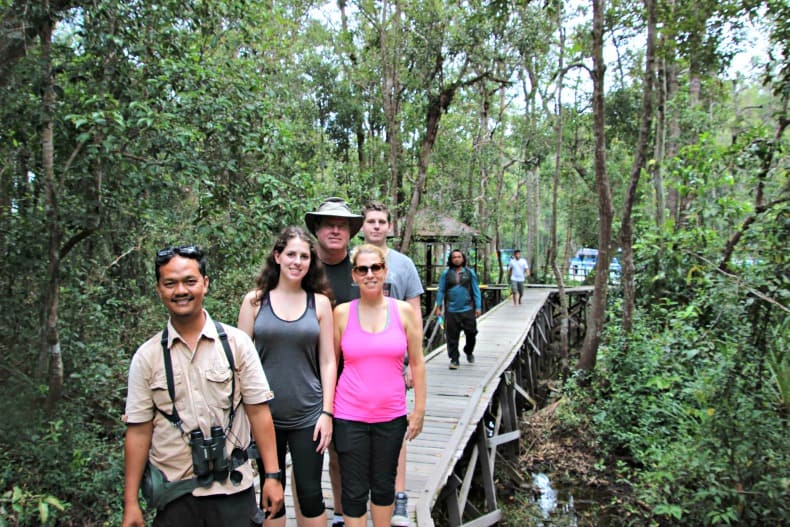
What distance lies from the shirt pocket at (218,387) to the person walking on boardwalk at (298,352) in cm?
50

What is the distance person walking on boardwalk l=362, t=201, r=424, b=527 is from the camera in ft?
10.3

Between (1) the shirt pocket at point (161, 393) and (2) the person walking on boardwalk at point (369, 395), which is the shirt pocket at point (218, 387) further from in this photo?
(2) the person walking on boardwalk at point (369, 395)

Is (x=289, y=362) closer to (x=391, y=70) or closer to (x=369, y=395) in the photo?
(x=369, y=395)

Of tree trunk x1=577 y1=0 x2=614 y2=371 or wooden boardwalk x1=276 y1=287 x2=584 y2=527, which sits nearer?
wooden boardwalk x1=276 y1=287 x2=584 y2=527

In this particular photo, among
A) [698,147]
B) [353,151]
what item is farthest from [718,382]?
[353,151]

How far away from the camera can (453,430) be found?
5.68 meters

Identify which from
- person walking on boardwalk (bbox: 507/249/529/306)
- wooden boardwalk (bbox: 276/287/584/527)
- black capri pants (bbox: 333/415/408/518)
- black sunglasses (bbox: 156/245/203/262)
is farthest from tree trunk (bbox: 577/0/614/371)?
black sunglasses (bbox: 156/245/203/262)

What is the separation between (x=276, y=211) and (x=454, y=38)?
703 centimetres

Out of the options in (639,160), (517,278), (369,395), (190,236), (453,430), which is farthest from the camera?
(517,278)

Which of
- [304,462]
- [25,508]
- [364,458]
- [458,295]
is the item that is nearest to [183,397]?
[304,462]

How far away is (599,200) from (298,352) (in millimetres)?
7561

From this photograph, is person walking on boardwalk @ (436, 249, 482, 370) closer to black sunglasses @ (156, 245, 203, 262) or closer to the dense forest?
the dense forest

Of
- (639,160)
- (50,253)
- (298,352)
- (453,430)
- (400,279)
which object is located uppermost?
(639,160)

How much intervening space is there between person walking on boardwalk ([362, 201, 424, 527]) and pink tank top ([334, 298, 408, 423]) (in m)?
0.43
